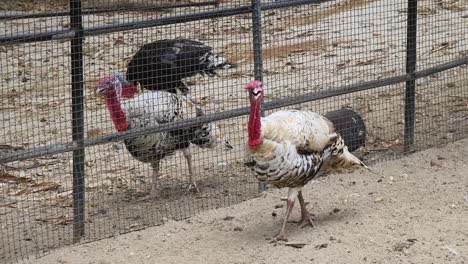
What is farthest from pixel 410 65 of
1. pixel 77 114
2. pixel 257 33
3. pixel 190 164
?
pixel 77 114

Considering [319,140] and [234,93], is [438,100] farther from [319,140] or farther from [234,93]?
[319,140]

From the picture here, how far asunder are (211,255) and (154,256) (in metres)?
0.39

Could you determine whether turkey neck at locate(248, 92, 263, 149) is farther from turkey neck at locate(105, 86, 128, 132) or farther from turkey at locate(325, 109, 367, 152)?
turkey at locate(325, 109, 367, 152)

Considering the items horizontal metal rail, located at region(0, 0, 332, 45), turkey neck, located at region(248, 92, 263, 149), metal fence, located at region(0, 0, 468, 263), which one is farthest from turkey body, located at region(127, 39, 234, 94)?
turkey neck, located at region(248, 92, 263, 149)

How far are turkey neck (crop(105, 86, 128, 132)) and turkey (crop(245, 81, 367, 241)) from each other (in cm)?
136

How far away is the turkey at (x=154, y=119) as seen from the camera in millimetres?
6906

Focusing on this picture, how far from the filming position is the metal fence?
20.9ft

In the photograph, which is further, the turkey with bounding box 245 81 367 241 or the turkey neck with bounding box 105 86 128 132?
the turkey neck with bounding box 105 86 128 132

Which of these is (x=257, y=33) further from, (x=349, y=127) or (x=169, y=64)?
(x=349, y=127)

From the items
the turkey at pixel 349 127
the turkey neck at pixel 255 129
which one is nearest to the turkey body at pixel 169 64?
the turkey at pixel 349 127

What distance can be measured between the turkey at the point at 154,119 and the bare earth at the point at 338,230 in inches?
32.5

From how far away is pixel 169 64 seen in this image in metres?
6.98

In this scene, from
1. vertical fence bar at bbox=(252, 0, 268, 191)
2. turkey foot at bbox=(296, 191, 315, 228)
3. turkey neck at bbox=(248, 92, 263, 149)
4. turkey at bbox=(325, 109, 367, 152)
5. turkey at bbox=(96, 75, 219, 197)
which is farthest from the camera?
turkey at bbox=(325, 109, 367, 152)

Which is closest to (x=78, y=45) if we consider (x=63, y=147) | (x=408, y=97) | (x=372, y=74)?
(x=63, y=147)
